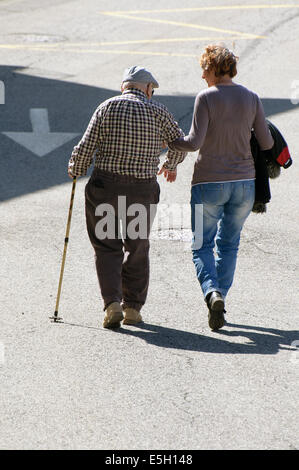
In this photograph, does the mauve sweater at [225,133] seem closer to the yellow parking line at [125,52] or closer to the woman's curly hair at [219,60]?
the woman's curly hair at [219,60]

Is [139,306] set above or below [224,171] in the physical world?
below

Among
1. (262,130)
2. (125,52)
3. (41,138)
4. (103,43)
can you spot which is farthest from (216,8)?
(262,130)

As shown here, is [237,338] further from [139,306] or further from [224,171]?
[224,171]

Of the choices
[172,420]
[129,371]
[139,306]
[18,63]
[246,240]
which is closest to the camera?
[172,420]

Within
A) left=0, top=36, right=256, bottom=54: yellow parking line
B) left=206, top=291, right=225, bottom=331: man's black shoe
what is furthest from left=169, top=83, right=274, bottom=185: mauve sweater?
left=0, top=36, right=256, bottom=54: yellow parking line

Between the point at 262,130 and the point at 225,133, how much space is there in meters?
0.30

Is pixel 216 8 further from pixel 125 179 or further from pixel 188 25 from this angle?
pixel 125 179

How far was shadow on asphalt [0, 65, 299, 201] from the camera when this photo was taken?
10.4m

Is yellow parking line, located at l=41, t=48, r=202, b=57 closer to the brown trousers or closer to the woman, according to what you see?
the woman

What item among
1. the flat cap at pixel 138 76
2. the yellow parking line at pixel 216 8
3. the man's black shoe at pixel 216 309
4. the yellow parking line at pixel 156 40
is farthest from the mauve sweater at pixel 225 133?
the yellow parking line at pixel 216 8

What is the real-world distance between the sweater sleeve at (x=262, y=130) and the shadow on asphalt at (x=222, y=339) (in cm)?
134

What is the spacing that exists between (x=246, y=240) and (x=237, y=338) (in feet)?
8.01

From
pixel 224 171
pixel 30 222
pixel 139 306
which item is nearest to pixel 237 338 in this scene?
pixel 139 306

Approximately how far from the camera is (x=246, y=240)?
8.58m
